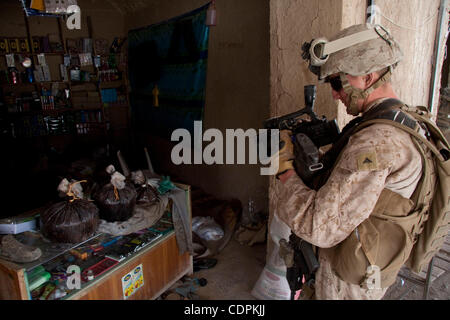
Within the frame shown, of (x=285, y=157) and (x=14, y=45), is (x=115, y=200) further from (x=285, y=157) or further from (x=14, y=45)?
(x=14, y=45)

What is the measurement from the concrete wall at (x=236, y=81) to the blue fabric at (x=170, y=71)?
0.27 m

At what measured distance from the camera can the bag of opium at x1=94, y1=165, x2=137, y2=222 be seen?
1978mm

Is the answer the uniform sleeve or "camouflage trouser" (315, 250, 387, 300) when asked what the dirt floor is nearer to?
"camouflage trouser" (315, 250, 387, 300)

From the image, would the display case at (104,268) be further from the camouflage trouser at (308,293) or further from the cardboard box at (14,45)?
the cardboard box at (14,45)

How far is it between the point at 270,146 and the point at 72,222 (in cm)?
121

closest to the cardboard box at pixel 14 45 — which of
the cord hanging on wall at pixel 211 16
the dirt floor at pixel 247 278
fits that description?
the cord hanging on wall at pixel 211 16

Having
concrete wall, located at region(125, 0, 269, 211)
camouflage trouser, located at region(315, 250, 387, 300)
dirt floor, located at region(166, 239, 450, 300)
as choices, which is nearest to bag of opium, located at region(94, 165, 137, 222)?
dirt floor, located at region(166, 239, 450, 300)

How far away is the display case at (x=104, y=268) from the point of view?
1.53m

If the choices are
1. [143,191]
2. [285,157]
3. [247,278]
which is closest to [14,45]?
[143,191]

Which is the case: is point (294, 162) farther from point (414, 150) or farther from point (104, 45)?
point (104, 45)

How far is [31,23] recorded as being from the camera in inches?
195

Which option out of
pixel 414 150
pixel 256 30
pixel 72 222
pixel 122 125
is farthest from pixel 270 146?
pixel 122 125

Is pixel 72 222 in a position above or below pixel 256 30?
below

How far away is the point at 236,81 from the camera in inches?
143
